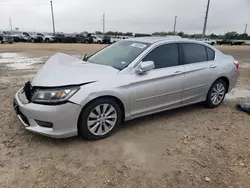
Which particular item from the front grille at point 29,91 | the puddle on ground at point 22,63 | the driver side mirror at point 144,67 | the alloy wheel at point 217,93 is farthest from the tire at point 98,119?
the puddle on ground at point 22,63

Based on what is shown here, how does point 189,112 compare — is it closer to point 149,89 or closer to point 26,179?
point 149,89

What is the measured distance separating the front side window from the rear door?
189 mm

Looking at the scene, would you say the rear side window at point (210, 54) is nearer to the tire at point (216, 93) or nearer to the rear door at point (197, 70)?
the rear door at point (197, 70)

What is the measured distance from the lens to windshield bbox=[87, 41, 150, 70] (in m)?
4.04

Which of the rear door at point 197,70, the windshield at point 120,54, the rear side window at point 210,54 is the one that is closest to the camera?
the windshield at point 120,54

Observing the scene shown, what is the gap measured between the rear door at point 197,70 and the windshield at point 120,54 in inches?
36.4

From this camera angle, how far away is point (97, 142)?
11.8 feet

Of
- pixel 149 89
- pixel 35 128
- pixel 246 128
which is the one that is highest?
pixel 149 89

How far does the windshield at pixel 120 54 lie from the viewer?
159 inches

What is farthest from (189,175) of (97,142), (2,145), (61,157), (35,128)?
(2,145)

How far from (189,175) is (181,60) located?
227 centimetres

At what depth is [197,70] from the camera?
4625mm

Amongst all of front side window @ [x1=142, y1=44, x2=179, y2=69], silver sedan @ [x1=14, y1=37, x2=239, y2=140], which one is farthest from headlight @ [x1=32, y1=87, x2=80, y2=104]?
front side window @ [x1=142, y1=44, x2=179, y2=69]

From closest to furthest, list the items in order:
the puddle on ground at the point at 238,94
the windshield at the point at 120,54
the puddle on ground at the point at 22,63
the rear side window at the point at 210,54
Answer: the windshield at the point at 120,54, the rear side window at the point at 210,54, the puddle on ground at the point at 238,94, the puddle on ground at the point at 22,63
